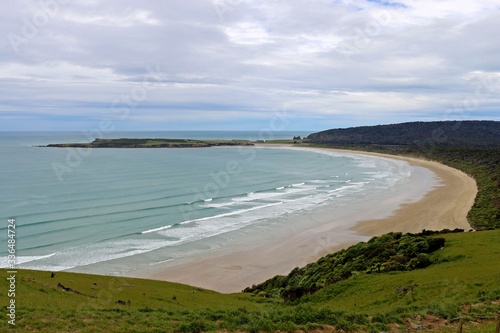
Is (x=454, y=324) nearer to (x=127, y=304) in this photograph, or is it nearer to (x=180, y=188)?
(x=127, y=304)

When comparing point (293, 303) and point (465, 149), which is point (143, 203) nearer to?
point (293, 303)

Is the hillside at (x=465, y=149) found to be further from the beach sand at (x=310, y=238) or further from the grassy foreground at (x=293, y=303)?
the grassy foreground at (x=293, y=303)

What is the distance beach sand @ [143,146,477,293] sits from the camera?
2625cm

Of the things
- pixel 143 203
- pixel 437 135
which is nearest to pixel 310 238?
pixel 143 203

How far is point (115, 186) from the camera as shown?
2429 inches

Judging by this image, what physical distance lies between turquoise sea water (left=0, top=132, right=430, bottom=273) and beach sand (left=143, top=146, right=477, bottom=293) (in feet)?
9.69

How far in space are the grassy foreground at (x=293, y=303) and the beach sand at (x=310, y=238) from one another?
15.4 ft

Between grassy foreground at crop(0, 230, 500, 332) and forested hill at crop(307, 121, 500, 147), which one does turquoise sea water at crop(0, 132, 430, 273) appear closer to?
grassy foreground at crop(0, 230, 500, 332)

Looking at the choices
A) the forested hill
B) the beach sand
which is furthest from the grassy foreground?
the forested hill

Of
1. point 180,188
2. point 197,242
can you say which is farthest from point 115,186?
point 197,242

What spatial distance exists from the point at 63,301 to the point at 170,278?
11.5m

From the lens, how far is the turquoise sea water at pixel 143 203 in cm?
3159

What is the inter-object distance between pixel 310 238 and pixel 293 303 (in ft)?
53.8

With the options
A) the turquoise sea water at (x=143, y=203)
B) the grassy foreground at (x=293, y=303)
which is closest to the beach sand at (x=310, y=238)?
the turquoise sea water at (x=143, y=203)
